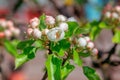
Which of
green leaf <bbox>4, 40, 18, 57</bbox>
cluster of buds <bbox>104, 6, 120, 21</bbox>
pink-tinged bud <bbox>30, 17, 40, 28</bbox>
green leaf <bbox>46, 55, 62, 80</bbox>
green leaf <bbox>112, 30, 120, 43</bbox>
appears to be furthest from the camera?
green leaf <bbox>4, 40, 18, 57</bbox>

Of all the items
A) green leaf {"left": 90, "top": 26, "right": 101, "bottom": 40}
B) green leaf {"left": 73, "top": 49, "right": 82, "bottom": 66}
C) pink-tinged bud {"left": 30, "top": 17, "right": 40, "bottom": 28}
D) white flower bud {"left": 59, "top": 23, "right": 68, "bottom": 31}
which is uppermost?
pink-tinged bud {"left": 30, "top": 17, "right": 40, "bottom": 28}

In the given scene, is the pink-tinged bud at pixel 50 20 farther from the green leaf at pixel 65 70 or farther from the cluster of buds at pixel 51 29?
the green leaf at pixel 65 70

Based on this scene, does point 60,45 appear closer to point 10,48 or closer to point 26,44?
point 26,44

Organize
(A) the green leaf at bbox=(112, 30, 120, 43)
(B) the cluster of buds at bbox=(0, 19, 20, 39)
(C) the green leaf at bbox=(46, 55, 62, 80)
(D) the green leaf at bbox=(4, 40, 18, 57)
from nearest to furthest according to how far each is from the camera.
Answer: (C) the green leaf at bbox=(46, 55, 62, 80), (A) the green leaf at bbox=(112, 30, 120, 43), (D) the green leaf at bbox=(4, 40, 18, 57), (B) the cluster of buds at bbox=(0, 19, 20, 39)

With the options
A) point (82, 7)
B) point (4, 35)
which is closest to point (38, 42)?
point (4, 35)

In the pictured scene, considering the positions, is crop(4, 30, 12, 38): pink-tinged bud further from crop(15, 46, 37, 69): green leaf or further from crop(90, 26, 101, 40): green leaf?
crop(15, 46, 37, 69): green leaf

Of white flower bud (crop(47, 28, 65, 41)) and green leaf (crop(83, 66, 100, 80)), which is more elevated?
white flower bud (crop(47, 28, 65, 41))

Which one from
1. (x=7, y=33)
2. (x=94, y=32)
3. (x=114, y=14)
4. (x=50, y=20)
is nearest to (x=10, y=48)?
(x=7, y=33)

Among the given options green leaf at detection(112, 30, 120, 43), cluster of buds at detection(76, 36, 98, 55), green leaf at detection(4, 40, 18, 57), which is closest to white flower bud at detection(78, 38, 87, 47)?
cluster of buds at detection(76, 36, 98, 55)
